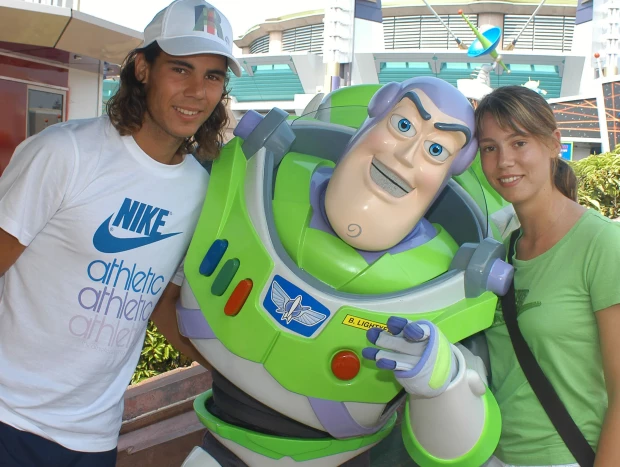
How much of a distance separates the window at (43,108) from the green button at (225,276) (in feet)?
14.5

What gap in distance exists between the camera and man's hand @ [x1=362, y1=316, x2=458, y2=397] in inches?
48.7

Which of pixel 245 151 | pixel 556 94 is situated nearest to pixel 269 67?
pixel 556 94

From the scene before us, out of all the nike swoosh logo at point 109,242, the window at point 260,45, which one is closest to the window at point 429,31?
the window at point 260,45

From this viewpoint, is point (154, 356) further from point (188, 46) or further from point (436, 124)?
point (436, 124)

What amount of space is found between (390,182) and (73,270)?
32.7 inches

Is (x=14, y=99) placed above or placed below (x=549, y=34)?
below

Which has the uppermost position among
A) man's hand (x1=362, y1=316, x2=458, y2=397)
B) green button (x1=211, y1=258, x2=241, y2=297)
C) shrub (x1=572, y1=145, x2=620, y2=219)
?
shrub (x1=572, y1=145, x2=620, y2=219)

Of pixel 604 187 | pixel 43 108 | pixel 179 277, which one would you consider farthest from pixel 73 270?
pixel 604 187

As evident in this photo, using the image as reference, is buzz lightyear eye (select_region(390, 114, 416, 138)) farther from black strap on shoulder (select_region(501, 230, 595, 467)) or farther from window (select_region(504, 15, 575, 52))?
window (select_region(504, 15, 575, 52))

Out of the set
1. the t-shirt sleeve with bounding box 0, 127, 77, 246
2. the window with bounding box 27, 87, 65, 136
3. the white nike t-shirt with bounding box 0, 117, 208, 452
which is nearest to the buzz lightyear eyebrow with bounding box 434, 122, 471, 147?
the white nike t-shirt with bounding box 0, 117, 208, 452

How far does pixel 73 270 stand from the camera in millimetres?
1465

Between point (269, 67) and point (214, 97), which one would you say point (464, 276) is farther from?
point (269, 67)

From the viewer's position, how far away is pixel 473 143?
5.29 feet

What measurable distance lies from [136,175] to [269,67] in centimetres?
2967
